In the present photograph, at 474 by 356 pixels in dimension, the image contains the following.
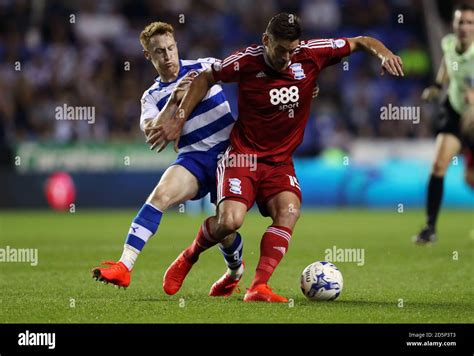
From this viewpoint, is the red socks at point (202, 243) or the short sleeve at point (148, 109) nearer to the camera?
the red socks at point (202, 243)

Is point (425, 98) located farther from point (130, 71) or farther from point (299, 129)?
point (130, 71)

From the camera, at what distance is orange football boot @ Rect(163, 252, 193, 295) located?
24.1 feet

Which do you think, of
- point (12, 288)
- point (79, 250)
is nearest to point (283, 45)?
point (12, 288)

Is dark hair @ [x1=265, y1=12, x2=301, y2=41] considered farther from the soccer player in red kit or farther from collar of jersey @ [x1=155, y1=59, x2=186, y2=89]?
collar of jersey @ [x1=155, y1=59, x2=186, y2=89]

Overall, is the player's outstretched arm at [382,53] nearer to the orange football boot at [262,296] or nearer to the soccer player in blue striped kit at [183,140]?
the soccer player in blue striped kit at [183,140]

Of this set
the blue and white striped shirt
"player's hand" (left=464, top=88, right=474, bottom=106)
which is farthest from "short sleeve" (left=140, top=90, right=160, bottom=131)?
"player's hand" (left=464, top=88, right=474, bottom=106)

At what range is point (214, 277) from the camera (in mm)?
8703

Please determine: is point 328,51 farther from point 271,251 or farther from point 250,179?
point 271,251

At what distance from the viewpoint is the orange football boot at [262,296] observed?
→ 681cm

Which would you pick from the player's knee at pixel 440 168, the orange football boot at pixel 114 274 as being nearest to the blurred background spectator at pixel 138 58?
the player's knee at pixel 440 168

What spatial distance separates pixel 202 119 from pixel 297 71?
92 cm

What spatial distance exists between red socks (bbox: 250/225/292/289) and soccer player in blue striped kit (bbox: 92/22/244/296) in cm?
55

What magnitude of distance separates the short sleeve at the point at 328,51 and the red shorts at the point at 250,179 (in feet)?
2.81
